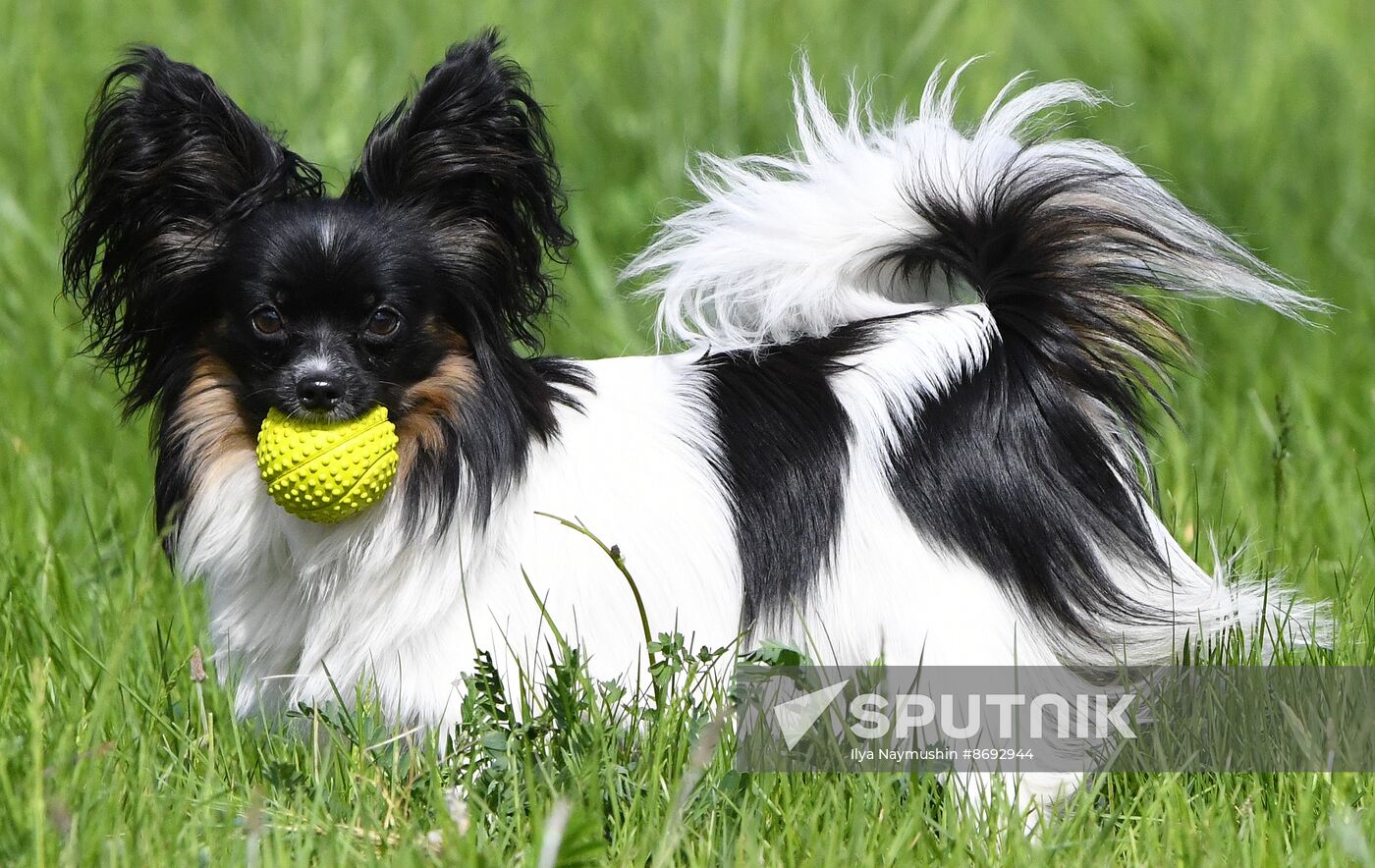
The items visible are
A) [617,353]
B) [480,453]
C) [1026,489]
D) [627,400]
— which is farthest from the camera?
[617,353]

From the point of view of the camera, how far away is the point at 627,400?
3490mm

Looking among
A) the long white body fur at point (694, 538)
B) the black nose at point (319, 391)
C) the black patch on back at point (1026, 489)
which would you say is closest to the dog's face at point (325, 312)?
the black nose at point (319, 391)

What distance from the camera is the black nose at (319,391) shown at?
9.66 feet

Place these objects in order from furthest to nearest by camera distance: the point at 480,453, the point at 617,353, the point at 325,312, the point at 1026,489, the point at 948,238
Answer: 1. the point at 617,353
2. the point at 948,238
3. the point at 1026,489
4. the point at 480,453
5. the point at 325,312

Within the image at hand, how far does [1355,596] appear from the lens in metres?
3.90

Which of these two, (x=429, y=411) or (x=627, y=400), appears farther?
(x=627, y=400)

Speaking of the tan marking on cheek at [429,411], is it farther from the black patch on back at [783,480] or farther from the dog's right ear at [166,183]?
the black patch on back at [783,480]

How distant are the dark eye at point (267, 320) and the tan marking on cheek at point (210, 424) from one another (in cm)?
17

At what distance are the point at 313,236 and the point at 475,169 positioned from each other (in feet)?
1.29

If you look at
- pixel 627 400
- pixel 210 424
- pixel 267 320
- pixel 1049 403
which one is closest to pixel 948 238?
pixel 1049 403

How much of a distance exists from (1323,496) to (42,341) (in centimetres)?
477

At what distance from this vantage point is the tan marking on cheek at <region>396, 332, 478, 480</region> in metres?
3.16

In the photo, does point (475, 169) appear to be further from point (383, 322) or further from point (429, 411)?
point (429, 411)

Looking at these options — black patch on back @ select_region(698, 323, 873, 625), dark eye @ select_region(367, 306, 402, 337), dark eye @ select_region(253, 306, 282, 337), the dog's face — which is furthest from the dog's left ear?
black patch on back @ select_region(698, 323, 873, 625)
